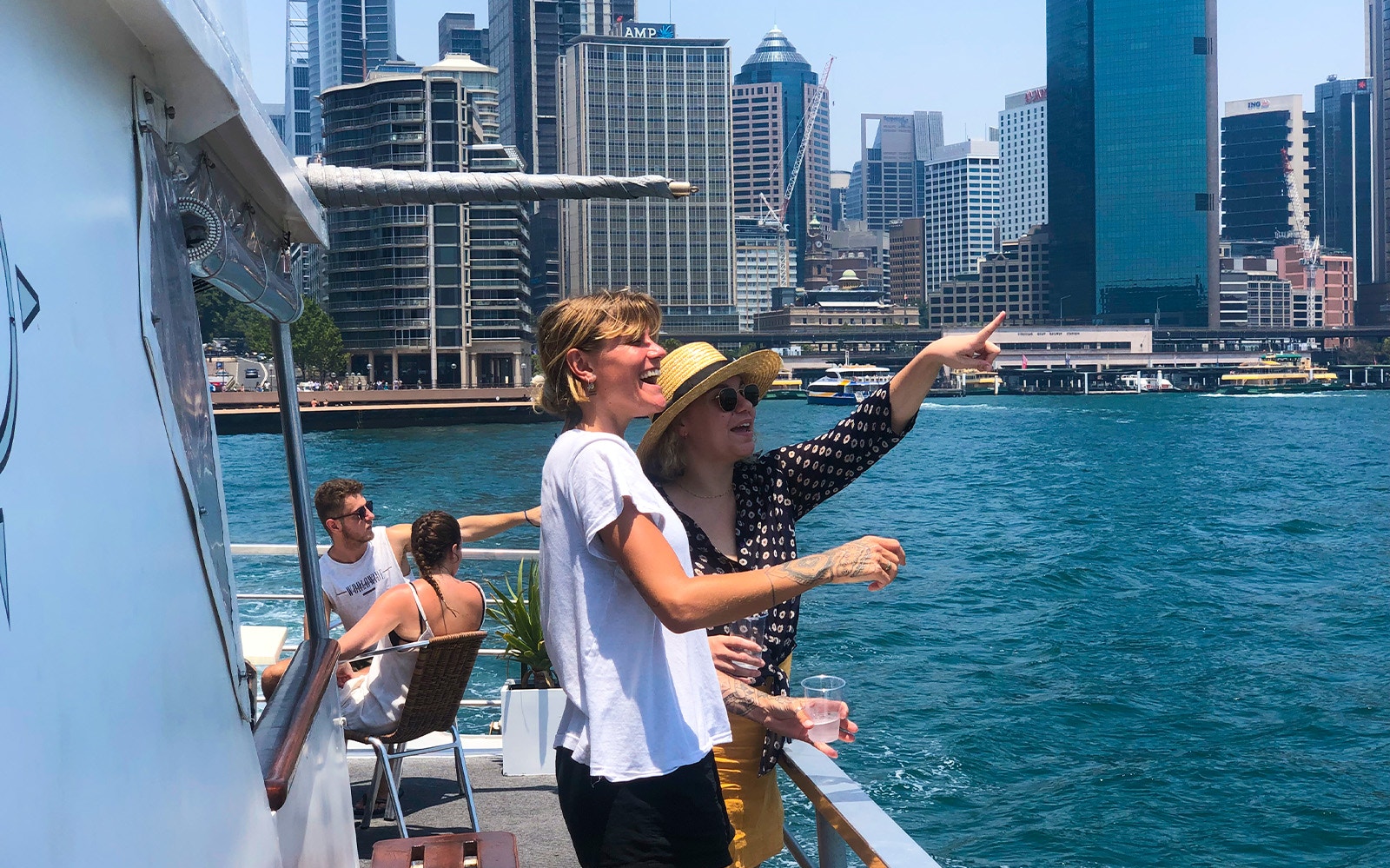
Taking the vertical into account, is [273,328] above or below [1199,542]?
above

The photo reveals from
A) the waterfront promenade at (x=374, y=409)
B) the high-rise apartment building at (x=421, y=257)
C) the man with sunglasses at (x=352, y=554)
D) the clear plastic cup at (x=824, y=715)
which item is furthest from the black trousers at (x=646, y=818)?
the high-rise apartment building at (x=421, y=257)

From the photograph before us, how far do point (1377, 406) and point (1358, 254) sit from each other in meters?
117

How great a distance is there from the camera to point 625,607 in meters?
1.89

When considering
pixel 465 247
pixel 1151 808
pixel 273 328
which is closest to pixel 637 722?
pixel 273 328

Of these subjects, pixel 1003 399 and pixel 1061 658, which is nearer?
pixel 1061 658

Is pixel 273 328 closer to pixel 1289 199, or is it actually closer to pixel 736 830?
pixel 736 830

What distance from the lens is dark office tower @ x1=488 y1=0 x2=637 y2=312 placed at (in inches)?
6373

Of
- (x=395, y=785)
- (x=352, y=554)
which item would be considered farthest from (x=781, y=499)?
(x=352, y=554)

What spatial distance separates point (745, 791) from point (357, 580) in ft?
8.65

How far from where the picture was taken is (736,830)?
243 centimetres

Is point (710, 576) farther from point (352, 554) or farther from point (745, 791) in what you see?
point (352, 554)

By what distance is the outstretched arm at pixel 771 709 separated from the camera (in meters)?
2.30

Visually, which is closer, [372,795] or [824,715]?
[824,715]

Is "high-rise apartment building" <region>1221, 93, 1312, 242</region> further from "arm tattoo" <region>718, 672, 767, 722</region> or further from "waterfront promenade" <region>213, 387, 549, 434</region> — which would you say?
"arm tattoo" <region>718, 672, 767, 722</region>
